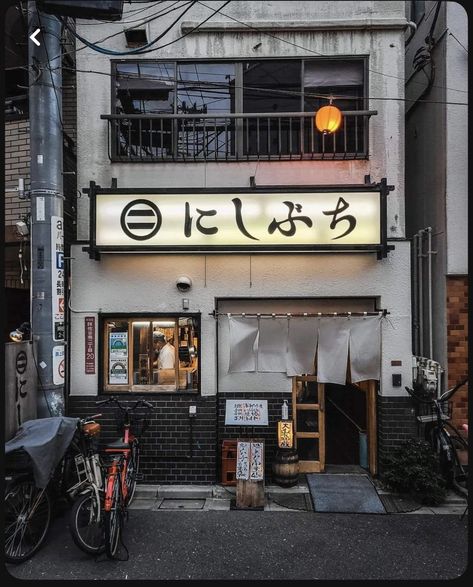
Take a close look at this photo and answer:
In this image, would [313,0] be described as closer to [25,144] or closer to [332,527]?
[25,144]

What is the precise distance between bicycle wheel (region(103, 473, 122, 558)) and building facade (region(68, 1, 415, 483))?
1.98 m

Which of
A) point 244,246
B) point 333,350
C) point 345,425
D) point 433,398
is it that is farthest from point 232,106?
point 345,425

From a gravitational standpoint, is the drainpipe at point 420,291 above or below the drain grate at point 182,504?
above

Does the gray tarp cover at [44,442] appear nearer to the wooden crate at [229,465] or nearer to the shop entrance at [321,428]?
the wooden crate at [229,465]

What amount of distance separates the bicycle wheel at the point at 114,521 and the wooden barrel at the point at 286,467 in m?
2.98

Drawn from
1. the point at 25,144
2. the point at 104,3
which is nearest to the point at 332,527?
the point at 104,3

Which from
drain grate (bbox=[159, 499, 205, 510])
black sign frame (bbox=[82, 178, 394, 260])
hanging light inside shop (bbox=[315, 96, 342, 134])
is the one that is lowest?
drain grate (bbox=[159, 499, 205, 510])

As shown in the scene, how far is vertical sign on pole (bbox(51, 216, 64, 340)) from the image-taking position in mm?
6500

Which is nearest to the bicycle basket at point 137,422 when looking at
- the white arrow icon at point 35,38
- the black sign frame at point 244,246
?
the black sign frame at point 244,246

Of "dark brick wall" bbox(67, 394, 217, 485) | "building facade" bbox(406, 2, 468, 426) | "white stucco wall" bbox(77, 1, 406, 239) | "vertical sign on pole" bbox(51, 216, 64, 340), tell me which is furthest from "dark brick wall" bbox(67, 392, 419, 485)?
"white stucco wall" bbox(77, 1, 406, 239)

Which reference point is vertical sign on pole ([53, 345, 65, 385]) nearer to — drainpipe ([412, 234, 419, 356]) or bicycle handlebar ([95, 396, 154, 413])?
bicycle handlebar ([95, 396, 154, 413])

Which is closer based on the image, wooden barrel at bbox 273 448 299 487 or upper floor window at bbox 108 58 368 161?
wooden barrel at bbox 273 448 299 487

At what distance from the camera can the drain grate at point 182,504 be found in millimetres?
6729

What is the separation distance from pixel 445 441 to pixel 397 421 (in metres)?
0.85
